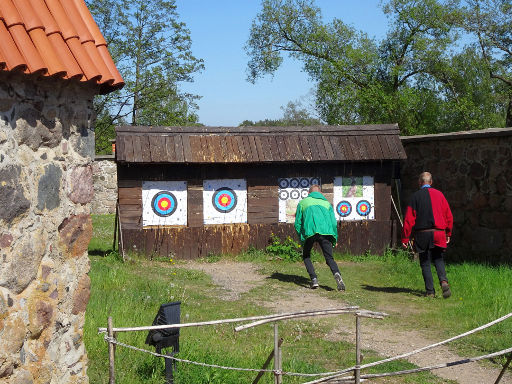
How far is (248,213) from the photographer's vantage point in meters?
13.2

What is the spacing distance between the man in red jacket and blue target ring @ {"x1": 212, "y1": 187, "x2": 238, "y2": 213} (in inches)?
178

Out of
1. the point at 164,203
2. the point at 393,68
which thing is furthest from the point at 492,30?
the point at 164,203

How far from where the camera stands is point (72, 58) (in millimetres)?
4047

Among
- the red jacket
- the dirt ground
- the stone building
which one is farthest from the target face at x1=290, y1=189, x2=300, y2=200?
the stone building

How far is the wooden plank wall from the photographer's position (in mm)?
12469

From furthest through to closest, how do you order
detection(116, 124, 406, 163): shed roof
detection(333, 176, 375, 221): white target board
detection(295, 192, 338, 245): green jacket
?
1. detection(333, 176, 375, 221): white target board
2. detection(116, 124, 406, 163): shed roof
3. detection(295, 192, 338, 245): green jacket

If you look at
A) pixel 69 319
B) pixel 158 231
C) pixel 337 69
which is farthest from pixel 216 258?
pixel 337 69

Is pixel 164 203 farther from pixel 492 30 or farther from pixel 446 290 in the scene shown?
pixel 492 30

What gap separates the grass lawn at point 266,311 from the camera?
18.6 ft

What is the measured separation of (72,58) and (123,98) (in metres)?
25.8

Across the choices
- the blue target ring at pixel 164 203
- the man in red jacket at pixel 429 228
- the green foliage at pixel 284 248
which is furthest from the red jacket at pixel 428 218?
the blue target ring at pixel 164 203

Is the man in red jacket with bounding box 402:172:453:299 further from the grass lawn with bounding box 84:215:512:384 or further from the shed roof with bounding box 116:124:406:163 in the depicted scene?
the shed roof with bounding box 116:124:406:163

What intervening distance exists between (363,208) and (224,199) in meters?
3.05

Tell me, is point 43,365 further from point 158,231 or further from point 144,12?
point 144,12
